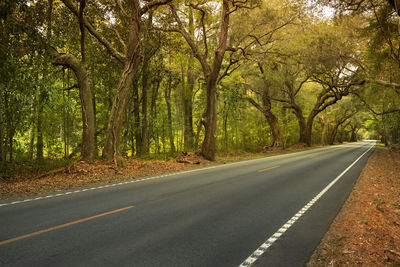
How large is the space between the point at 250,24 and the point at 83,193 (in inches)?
689

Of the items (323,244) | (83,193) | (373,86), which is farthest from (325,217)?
(373,86)

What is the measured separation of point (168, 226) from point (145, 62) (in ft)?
49.4

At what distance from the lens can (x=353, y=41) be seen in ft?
63.3

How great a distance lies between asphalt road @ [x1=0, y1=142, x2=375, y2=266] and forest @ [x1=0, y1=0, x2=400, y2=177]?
528 centimetres

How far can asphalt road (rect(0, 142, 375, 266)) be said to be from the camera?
362 centimetres

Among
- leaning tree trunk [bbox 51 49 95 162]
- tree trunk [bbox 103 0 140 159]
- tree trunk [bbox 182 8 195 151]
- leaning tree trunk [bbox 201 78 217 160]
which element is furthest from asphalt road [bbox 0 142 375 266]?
tree trunk [bbox 182 8 195 151]

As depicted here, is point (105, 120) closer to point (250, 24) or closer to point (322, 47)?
point (250, 24)

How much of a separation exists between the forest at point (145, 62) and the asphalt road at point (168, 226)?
17.3 ft

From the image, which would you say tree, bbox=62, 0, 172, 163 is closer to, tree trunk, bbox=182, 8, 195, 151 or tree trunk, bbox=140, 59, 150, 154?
tree trunk, bbox=140, 59, 150, 154

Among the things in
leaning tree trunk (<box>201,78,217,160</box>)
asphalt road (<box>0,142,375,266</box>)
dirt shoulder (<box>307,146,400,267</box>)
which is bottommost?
dirt shoulder (<box>307,146,400,267</box>)

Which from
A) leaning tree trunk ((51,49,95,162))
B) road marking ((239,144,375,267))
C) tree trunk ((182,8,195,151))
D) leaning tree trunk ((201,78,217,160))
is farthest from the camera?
tree trunk ((182,8,195,151))

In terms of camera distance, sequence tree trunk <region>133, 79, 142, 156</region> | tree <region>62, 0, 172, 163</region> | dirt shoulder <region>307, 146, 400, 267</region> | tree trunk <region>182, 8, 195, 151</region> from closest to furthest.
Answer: dirt shoulder <region>307, 146, 400, 267</region>
tree <region>62, 0, 172, 163</region>
tree trunk <region>133, 79, 142, 156</region>
tree trunk <region>182, 8, 195, 151</region>

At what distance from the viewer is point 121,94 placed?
13.0 meters

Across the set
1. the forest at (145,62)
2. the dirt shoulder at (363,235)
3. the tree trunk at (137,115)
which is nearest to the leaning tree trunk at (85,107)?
the forest at (145,62)
